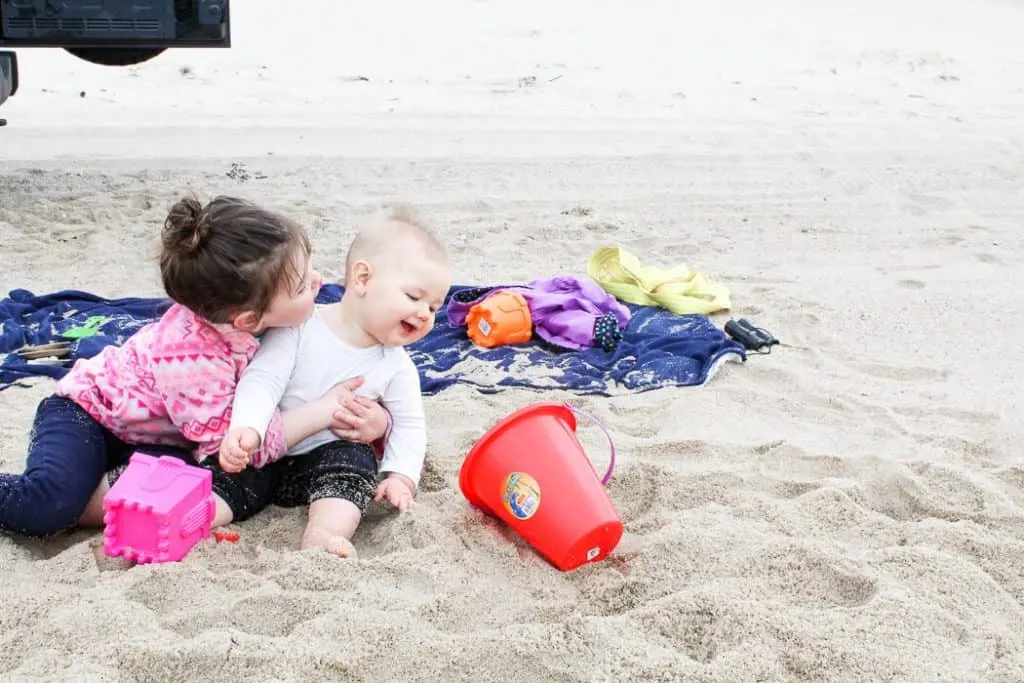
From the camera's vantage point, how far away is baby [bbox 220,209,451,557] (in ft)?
8.63

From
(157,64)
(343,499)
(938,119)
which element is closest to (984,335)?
(343,499)

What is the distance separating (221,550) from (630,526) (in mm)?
956

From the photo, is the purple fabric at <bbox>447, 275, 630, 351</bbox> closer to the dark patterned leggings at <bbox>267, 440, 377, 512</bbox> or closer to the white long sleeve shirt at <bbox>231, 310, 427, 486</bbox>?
the white long sleeve shirt at <bbox>231, 310, 427, 486</bbox>

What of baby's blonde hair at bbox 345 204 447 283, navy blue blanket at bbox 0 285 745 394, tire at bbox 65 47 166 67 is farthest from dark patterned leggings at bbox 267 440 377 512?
tire at bbox 65 47 166 67

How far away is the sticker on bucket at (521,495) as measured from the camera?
2.53 metres

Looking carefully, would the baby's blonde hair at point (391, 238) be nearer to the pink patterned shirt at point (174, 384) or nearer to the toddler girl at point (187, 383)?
the toddler girl at point (187, 383)

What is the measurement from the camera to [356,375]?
2781 mm

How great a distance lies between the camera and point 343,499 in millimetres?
2617

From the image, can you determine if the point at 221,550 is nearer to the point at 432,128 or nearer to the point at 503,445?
the point at 503,445

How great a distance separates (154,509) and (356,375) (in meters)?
0.64

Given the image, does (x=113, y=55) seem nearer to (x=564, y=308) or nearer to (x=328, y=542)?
(x=564, y=308)

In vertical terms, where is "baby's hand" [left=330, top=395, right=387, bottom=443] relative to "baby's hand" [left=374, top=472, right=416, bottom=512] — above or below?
above

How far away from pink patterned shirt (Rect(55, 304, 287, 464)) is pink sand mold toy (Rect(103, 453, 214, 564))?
7.4 inches

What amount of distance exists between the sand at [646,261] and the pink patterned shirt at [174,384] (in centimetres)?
26
